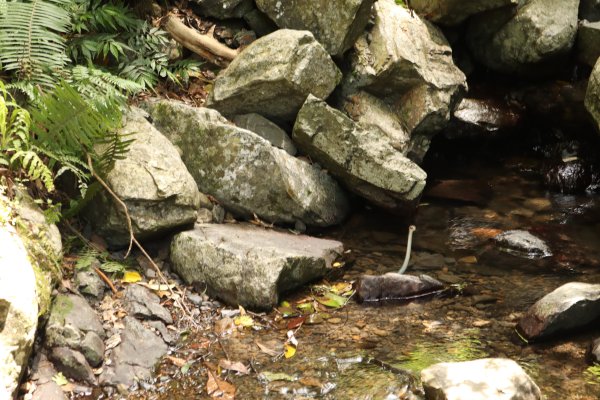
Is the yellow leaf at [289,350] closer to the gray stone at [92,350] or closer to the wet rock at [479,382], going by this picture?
the wet rock at [479,382]

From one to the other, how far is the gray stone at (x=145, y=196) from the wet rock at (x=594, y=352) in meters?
3.26

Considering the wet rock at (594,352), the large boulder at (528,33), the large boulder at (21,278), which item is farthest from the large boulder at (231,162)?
the large boulder at (528,33)

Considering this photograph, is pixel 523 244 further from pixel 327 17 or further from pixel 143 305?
pixel 143 305

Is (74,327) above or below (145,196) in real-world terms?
Result: below

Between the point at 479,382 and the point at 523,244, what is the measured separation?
3.04 m

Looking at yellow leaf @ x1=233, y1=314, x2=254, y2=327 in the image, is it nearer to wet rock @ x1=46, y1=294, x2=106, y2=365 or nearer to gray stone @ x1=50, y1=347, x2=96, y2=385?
wet rock @ x1=46, y1=294, x2=106, y2=365

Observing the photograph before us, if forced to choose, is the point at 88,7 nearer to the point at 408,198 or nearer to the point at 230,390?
the point at 408,198

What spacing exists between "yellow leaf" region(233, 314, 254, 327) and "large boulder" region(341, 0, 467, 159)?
3.57m

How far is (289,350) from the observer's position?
14.3 ft

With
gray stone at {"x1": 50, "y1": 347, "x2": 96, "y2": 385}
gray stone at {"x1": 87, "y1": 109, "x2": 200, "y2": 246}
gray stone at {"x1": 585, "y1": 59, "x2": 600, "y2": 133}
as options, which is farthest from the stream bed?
gray stone at {"x1": 585, "y1": 59, "x2": 600, "y2": 133}

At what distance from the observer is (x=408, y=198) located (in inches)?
249

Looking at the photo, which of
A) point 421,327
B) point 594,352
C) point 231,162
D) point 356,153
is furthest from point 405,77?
point 594,352

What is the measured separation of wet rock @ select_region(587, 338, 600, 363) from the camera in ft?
13.7

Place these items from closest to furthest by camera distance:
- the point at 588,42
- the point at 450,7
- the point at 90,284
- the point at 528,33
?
1. the point at 90,284
2. the point at 450,7
3. the point at 588,42
4. the point at 528,33
